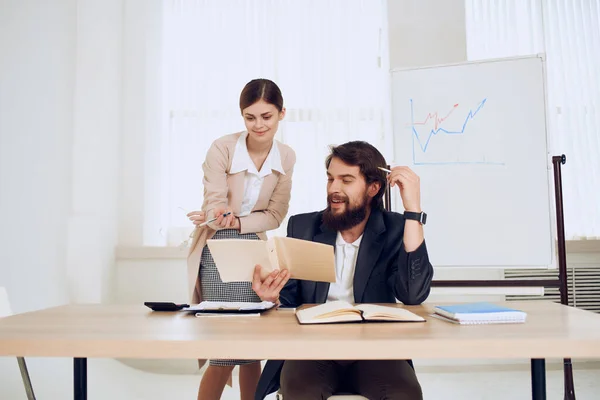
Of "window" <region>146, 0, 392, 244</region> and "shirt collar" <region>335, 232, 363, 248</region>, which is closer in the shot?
"shirt collar" <region>335, 232, 363, 248</region>

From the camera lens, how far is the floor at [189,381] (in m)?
2.64

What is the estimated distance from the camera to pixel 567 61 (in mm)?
3770

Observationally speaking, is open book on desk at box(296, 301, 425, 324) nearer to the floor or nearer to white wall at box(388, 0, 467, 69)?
the floor

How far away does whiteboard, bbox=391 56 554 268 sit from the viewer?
265cm

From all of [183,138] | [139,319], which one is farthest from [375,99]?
[139,319]

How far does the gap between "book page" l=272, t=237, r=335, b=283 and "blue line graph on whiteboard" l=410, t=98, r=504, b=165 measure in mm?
1393

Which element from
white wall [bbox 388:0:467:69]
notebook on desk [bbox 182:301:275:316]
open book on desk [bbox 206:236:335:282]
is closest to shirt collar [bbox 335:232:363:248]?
A: open book on desk [bbox 206:236:335:282]

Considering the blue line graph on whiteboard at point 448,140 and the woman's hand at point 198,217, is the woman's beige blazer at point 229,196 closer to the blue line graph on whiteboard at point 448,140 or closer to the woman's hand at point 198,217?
the woman's hand at point 198,217

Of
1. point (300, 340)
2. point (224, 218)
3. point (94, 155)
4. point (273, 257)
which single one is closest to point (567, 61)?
point (224, 218)

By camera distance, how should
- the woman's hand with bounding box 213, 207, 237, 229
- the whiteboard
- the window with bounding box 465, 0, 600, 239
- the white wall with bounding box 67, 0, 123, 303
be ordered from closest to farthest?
the woman's hand with bounding box 213, 207, 237, 229
the whiteboard
the white wall with bounding box 67, 0, 123, 303
the window with bounding box 465, 0, 600, 239

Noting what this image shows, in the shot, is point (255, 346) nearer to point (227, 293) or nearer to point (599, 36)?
point (227, 293)

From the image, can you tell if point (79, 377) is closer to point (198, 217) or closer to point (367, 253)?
point (198, 217)

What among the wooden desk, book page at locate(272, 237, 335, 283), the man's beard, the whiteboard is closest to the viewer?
the wooden desk

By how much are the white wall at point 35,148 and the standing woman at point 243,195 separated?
1.00 m
